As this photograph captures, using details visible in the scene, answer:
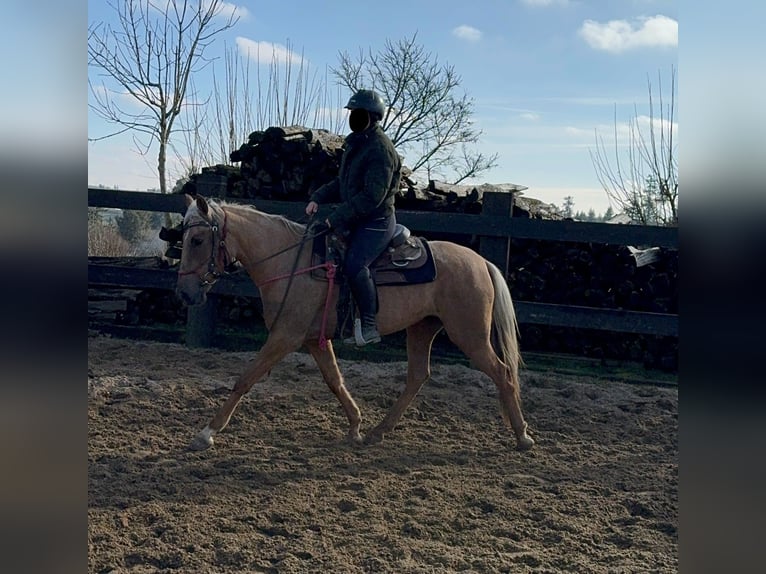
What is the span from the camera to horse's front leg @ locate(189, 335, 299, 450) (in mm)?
4738

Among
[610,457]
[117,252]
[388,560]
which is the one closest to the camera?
[388,560]

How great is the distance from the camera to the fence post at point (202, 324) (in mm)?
7918

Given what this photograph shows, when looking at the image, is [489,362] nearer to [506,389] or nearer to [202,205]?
[506,389]

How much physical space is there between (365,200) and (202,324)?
12.8 feet

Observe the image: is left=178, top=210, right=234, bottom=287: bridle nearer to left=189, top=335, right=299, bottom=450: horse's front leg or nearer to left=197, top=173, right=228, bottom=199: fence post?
left=189, top=335, right=299, bottom=450: horse's front leg

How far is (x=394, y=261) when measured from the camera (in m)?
A: 5.04

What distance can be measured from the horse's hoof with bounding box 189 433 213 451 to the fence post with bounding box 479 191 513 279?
3576mm

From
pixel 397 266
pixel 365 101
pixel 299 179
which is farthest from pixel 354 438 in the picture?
pixel 299 179

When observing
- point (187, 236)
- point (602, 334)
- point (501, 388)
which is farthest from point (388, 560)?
point (602, 334)

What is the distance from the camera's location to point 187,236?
461 centimetres

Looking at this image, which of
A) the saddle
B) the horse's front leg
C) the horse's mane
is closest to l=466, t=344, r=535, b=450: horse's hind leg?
the saddle

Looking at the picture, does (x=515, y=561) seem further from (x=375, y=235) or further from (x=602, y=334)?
(x=602, y=334)
